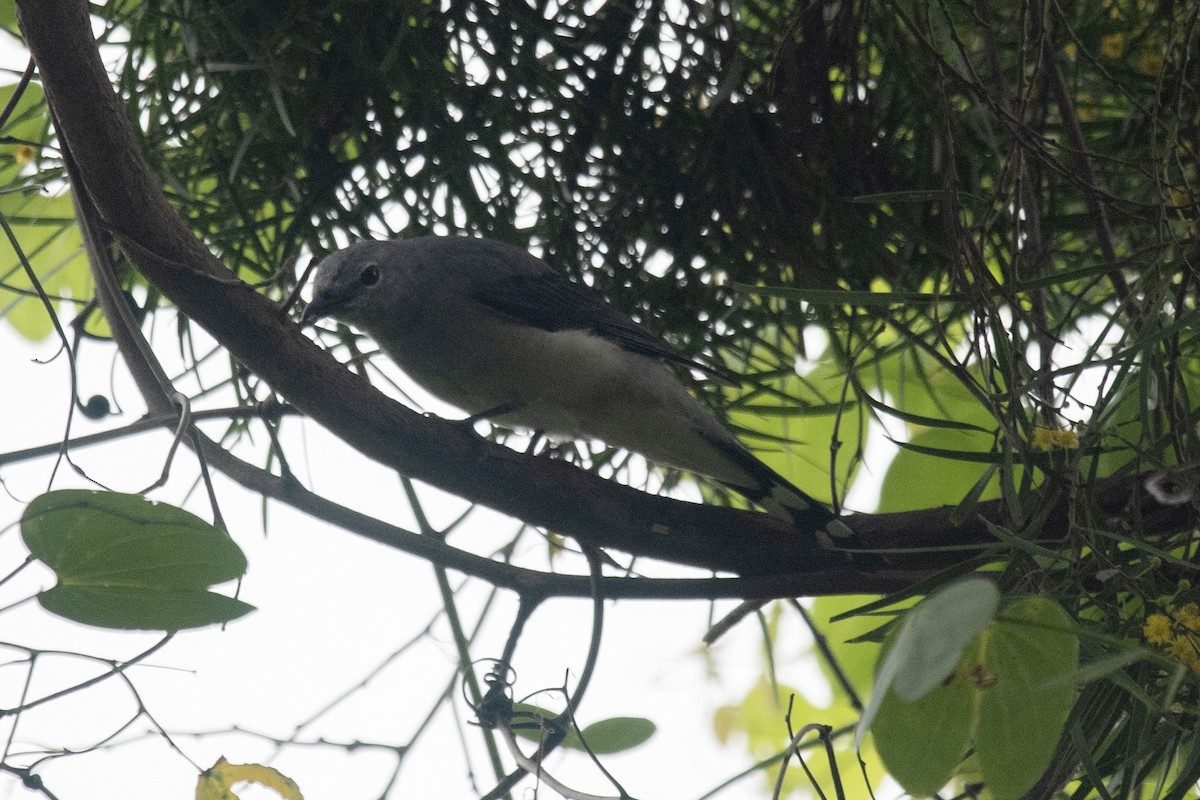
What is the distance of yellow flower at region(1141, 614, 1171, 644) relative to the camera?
75 cm

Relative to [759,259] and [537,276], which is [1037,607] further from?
[537,276]

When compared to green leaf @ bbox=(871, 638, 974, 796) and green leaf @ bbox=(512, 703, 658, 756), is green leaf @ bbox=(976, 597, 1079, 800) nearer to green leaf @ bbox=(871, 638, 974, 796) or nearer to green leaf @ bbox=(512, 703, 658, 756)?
green leaf @ bbox=(871, 638, 974, 796)

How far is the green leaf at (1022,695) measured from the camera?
0.62 metres

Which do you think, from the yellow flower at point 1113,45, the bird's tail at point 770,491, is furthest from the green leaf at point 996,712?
the yellow flower at point 1113,45

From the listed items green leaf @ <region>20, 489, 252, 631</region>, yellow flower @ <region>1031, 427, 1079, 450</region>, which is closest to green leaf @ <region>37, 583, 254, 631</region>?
green leaf @ <region>20, 489, 252, 631</region>

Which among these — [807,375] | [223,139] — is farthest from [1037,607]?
[223,139]

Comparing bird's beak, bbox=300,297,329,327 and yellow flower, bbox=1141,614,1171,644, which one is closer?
yellow flower, bbox=1141,614,1171,644

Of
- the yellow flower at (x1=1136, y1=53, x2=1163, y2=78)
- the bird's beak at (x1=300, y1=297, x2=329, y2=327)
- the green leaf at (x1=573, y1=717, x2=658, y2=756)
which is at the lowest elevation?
the green leaf at (x1=573, y1=717, x2=658, y2=756)

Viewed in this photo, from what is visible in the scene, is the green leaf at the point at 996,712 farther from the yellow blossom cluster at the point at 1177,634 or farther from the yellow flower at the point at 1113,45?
the yellow flower at the point at 1113,45

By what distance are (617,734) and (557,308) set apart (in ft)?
2.54

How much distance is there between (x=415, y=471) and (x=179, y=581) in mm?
270

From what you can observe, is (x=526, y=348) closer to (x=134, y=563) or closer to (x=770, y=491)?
(x=770, y=491)

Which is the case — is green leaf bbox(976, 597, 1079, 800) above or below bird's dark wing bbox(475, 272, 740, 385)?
below

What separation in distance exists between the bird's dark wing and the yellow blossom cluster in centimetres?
73
